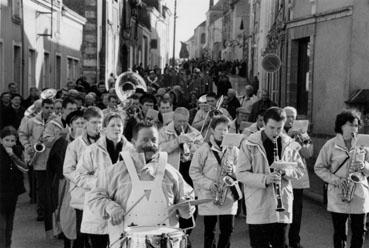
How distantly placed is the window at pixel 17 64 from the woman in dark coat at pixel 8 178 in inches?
612

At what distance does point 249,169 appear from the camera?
22.7 feet

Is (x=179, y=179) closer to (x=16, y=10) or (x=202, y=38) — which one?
(x=16, y=10)

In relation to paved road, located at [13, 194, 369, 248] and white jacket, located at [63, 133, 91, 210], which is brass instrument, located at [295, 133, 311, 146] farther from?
white jacket, located at [63, 133, 91, 210]

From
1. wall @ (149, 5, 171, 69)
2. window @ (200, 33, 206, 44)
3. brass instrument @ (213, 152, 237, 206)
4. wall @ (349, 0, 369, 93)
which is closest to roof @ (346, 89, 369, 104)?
wall @ (349, 0, 369, 93)

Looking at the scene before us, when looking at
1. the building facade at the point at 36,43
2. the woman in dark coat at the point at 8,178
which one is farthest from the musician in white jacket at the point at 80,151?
the building facade at the point at 36,43

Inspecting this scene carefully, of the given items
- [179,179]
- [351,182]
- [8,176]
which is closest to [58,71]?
[8,176]

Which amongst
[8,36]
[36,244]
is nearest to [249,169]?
[36,244]

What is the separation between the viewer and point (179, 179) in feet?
18.2

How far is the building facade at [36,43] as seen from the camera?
2205 centimetres

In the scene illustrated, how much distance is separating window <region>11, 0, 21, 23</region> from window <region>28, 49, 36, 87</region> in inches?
79.8

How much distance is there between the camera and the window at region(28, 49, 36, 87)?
24.8 metres

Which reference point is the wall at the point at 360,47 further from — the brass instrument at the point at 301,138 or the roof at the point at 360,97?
the brass instrument at the point at 301,138

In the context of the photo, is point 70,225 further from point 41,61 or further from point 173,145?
point 41,61

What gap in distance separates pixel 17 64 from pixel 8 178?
52.8 feet
